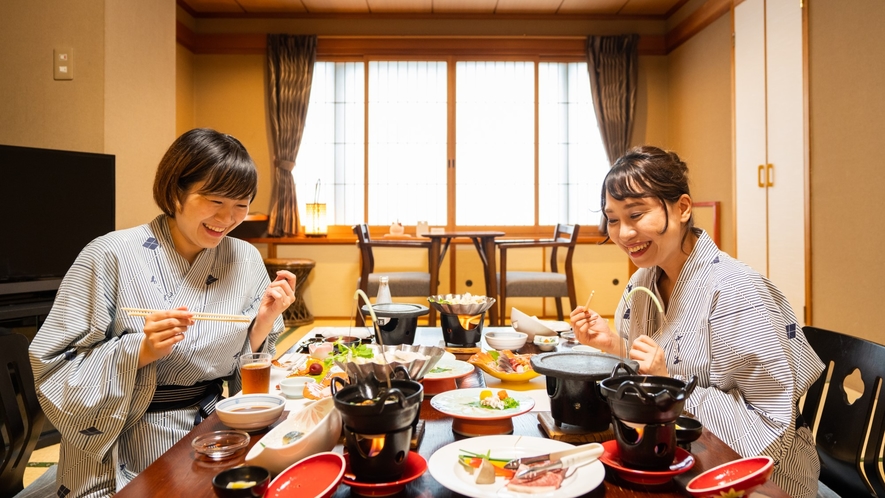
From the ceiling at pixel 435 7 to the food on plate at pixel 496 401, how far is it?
5525mm

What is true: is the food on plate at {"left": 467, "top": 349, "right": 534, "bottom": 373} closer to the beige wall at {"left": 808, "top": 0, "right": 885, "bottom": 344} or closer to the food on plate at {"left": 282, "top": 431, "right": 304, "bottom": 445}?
the food on plate at {"left": 282, "top": 431, "right": 304, "bottom": 445}

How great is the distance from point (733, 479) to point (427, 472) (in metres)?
0.42

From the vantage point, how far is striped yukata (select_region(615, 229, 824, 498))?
3.88ft

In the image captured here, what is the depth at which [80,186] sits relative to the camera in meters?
3.15

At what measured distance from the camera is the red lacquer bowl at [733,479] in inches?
29.0

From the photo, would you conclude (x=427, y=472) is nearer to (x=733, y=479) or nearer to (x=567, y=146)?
(x=733, y=479)

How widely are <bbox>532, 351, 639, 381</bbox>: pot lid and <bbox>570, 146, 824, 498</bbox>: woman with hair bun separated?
0.14 metres

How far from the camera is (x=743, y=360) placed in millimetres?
1224

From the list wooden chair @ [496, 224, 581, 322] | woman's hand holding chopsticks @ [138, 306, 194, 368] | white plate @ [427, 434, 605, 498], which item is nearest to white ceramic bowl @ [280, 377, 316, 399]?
woman's hand holding chopsticks @ [138, 306, 194, 368]

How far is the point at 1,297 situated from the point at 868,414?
3.37 meters

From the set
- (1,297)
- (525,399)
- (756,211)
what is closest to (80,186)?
(1,297)

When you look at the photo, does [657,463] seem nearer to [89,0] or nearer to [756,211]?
[89,0]

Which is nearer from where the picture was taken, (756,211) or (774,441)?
(774,441)

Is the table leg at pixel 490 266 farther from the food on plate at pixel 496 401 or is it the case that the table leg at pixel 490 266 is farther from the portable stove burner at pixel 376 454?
the portable stove burner at pixel 376 454
